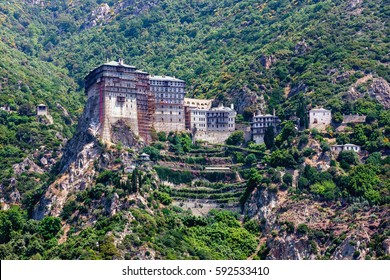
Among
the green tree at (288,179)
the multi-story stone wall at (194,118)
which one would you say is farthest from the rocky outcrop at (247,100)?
the green tree at (288,179)

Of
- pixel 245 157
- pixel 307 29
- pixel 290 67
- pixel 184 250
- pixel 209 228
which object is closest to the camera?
pixel 184 250

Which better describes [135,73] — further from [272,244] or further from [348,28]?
[348,28]

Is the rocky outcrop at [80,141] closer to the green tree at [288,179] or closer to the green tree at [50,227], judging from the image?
the green tree at [50,227]

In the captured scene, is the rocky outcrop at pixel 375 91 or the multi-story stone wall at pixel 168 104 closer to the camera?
the multi-story stone wall at pixel 168 104

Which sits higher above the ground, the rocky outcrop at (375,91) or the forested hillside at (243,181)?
the rocky outcrop at (375,91)

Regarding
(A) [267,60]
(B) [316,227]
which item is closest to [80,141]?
(B) [316,227]

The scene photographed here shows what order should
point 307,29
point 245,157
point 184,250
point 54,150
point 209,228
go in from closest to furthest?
point 184,250 < point 209,228 < point 245,157 < point 54,150 < point 307,29

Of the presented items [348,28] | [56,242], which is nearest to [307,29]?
[348,28]
